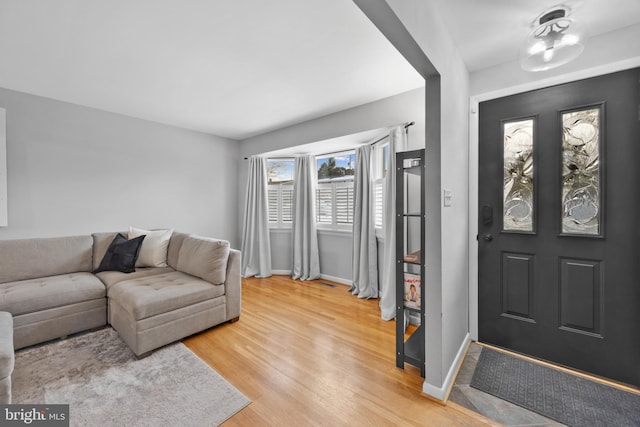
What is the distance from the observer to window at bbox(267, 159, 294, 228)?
14.7 feet

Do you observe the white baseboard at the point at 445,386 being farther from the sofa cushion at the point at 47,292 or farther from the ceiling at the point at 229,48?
the sofa cushion at the point at 47,292

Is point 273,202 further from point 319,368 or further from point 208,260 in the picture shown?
point 319,368

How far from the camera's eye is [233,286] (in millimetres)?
2703

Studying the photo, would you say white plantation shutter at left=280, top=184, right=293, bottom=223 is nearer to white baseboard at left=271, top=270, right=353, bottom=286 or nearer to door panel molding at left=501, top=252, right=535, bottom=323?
white baseboard at left=271, top=270, right=353, bottom=286

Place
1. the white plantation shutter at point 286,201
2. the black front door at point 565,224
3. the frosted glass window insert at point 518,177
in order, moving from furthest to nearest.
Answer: the white plantation shutter at point 286,201 < the frosted glass window insert at point 518,177 < the black front door at point 565,224

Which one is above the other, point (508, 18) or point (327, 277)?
point (508, 18)

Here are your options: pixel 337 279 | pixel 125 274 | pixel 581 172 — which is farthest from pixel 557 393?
pixel 125 274

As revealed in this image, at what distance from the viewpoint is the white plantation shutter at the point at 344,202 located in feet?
12.6

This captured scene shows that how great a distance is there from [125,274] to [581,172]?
4.21m

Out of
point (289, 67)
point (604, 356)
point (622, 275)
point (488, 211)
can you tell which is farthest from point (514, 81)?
point (604, 356)

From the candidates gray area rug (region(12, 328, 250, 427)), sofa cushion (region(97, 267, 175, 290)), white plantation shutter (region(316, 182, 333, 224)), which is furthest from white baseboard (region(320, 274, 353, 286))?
gray area rug (region(12, 328, 250, 427))

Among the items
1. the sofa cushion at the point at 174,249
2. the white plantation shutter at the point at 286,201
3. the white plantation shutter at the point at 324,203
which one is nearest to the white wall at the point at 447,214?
the white plantation shutter at the point at 324,203

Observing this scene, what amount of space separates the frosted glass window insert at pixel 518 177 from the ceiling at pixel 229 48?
1.85 feet

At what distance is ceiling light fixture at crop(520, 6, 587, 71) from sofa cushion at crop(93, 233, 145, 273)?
3.90 m
